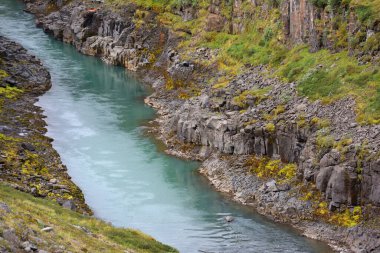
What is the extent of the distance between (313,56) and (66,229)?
47124 millimetres

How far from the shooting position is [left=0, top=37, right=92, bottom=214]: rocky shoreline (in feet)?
211

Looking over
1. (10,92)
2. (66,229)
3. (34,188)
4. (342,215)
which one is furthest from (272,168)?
(10,92)

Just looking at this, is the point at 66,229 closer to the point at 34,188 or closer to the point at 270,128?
the point at 34,188

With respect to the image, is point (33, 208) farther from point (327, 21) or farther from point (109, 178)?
point (327, 21)

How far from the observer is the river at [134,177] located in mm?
60156

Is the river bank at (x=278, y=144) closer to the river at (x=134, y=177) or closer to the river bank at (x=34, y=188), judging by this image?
the river at (x=134, y=177)

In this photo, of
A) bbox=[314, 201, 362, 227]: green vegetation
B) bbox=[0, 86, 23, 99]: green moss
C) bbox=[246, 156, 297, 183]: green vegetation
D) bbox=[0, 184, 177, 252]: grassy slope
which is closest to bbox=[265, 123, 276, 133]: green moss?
bbox=[246, 156, 297, 183]: green vegetation

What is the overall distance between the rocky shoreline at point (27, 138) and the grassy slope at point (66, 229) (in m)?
7.27

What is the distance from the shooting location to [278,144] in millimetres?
72438

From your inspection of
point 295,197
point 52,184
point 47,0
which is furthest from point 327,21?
point 47,0

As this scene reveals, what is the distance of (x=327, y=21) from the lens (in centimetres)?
8175

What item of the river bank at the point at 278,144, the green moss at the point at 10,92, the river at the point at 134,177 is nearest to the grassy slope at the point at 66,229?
the river at the point at 134,177

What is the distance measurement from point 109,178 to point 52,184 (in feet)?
25.0

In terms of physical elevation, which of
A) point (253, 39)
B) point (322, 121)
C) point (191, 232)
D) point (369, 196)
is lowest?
point (191, 232)
